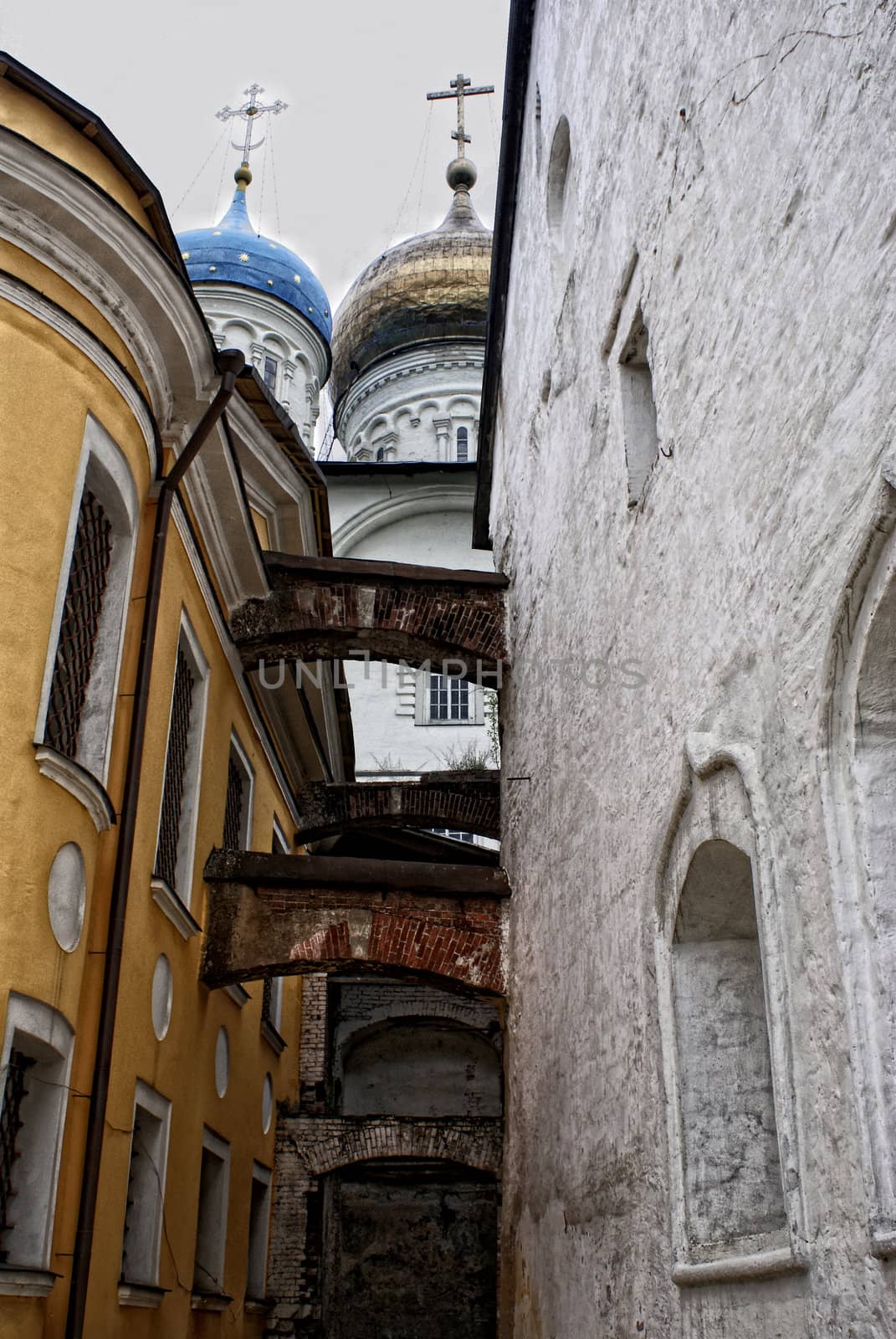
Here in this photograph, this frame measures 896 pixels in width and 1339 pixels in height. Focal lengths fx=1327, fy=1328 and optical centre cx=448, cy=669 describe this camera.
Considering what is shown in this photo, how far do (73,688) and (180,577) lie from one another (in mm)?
1752

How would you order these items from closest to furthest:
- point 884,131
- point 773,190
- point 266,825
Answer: point 884,131, point 773,190, point 266,825

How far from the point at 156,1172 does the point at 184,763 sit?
2.67 metres

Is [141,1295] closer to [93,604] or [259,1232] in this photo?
[93,604]

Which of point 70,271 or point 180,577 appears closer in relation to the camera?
point 70,271

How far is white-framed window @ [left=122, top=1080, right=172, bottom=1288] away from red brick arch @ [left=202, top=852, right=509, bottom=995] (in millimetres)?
1483

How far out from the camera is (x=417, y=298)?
26984 millimetres

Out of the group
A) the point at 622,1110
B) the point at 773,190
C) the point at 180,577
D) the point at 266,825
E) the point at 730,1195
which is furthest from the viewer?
the point at 266,825

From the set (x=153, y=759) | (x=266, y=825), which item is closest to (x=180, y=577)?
(x=153, y=759)

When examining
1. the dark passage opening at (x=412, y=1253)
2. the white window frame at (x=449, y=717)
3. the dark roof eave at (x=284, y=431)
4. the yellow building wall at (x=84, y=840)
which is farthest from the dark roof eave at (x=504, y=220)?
the dark passage opening at (x=412, y=1253)

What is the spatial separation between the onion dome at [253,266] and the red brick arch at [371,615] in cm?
1598

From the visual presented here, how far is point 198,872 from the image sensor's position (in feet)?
30.8

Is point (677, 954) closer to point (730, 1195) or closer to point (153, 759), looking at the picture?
point (730, 1195)

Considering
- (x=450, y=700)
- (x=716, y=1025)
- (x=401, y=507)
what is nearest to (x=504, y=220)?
(x=716, y=1025)

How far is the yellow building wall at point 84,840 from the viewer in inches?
239
